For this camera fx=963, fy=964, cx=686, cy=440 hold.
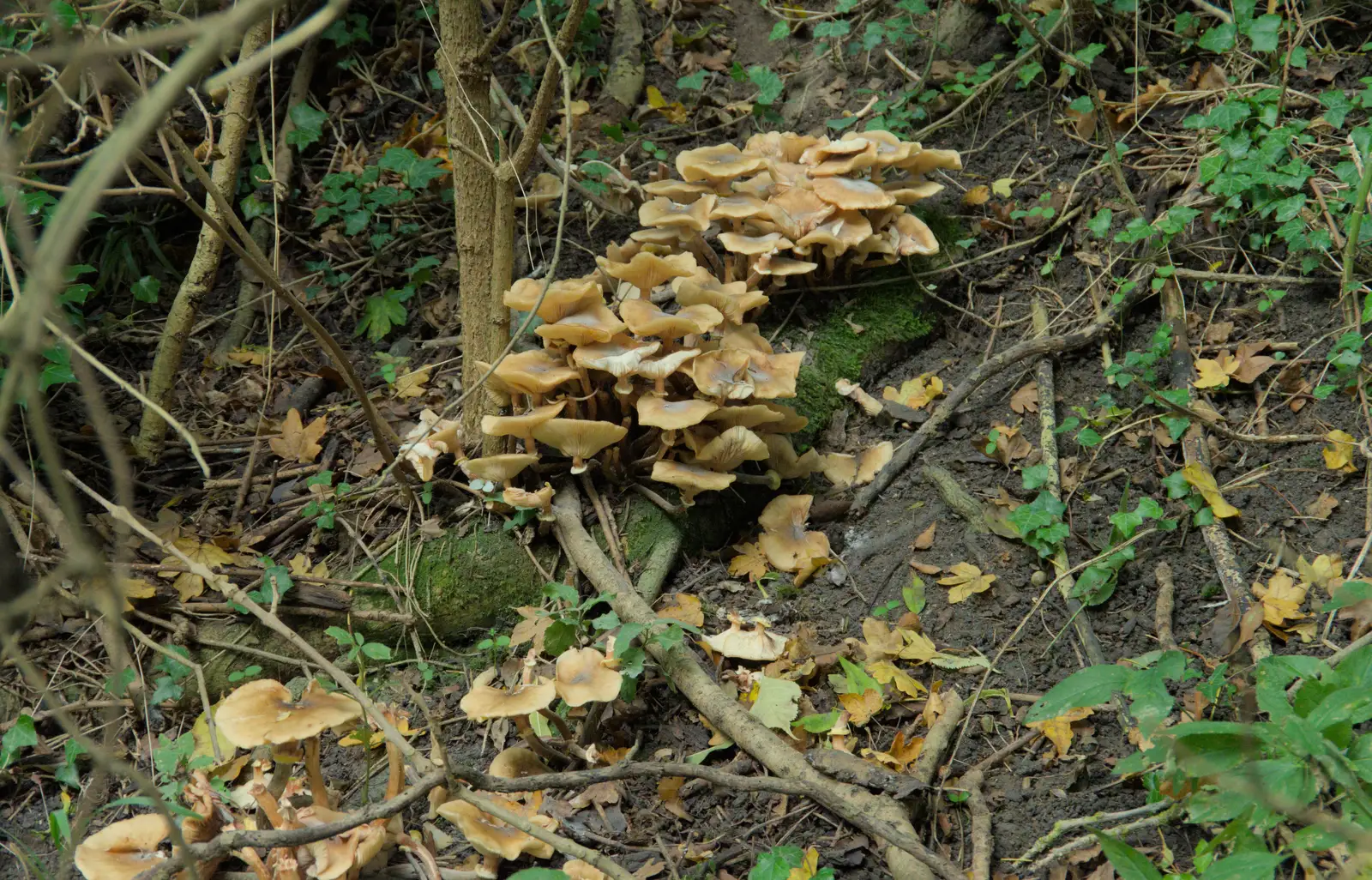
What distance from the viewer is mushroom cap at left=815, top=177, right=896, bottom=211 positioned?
4.59m

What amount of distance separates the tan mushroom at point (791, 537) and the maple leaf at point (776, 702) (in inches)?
25.1

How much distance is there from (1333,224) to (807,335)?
7.55 ft


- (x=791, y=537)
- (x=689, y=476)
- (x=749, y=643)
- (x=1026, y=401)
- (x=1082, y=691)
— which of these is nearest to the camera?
(x=1082, y=691)

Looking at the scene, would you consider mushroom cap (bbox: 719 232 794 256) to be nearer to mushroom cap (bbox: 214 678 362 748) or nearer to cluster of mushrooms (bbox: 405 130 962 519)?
cluster of mushrooms (bbox: 405 130 962 519)

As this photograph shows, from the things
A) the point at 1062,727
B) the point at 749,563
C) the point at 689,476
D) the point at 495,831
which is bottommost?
the point at 1062,727

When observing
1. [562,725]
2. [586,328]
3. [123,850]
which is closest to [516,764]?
[562,725]

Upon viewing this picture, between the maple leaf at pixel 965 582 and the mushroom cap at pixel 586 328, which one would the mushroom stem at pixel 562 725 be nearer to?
the mushroom cap at pixel 586 328

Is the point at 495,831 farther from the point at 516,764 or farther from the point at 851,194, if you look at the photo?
the point at 851,194

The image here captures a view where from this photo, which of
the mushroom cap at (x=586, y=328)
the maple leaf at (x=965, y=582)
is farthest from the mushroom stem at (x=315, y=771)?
the maple leaf at (x=965, y=582)

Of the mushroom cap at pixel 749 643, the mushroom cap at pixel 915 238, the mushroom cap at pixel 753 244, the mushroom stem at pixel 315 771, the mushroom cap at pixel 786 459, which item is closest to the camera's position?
the mushroom stem at pixel 315 771

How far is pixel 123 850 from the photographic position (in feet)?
9.10

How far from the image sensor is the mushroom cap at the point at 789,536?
4.07 meters

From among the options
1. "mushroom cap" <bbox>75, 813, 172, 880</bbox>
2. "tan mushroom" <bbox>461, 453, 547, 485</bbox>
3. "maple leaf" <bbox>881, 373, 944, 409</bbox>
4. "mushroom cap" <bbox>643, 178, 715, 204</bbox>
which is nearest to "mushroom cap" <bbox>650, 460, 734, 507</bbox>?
"tan mushroom" <bbox>461, 453, 547, 485</bbox>

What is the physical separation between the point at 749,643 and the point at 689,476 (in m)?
0.72
